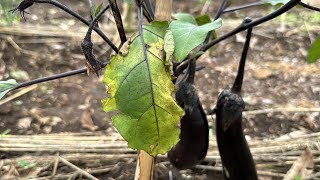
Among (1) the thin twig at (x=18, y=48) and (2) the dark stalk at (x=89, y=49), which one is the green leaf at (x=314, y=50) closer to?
(2) the dark stalk at (x=89, y=49)

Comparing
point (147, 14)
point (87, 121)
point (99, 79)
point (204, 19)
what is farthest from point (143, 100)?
point (99, 79)

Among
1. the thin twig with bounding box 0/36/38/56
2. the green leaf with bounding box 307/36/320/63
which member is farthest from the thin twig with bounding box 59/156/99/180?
the thin twig with bounding box 0/36/38/56

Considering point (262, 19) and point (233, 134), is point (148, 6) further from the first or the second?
point (233, 134)

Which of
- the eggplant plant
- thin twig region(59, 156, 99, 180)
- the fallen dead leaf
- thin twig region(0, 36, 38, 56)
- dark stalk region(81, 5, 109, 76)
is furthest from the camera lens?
thin twig region(0, 36, 38, 56)

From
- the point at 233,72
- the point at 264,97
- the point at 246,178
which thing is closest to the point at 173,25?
the point at 246,178

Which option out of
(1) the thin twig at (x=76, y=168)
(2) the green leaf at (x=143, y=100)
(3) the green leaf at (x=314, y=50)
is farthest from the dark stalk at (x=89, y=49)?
(1) the thin twig at (x=76, y=168)

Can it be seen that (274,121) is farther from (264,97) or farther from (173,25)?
(173,25)

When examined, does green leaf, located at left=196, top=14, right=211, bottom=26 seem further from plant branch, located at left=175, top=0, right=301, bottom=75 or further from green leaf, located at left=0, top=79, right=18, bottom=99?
green leaf, located at left=0, top=79, right=18, bottom=99
